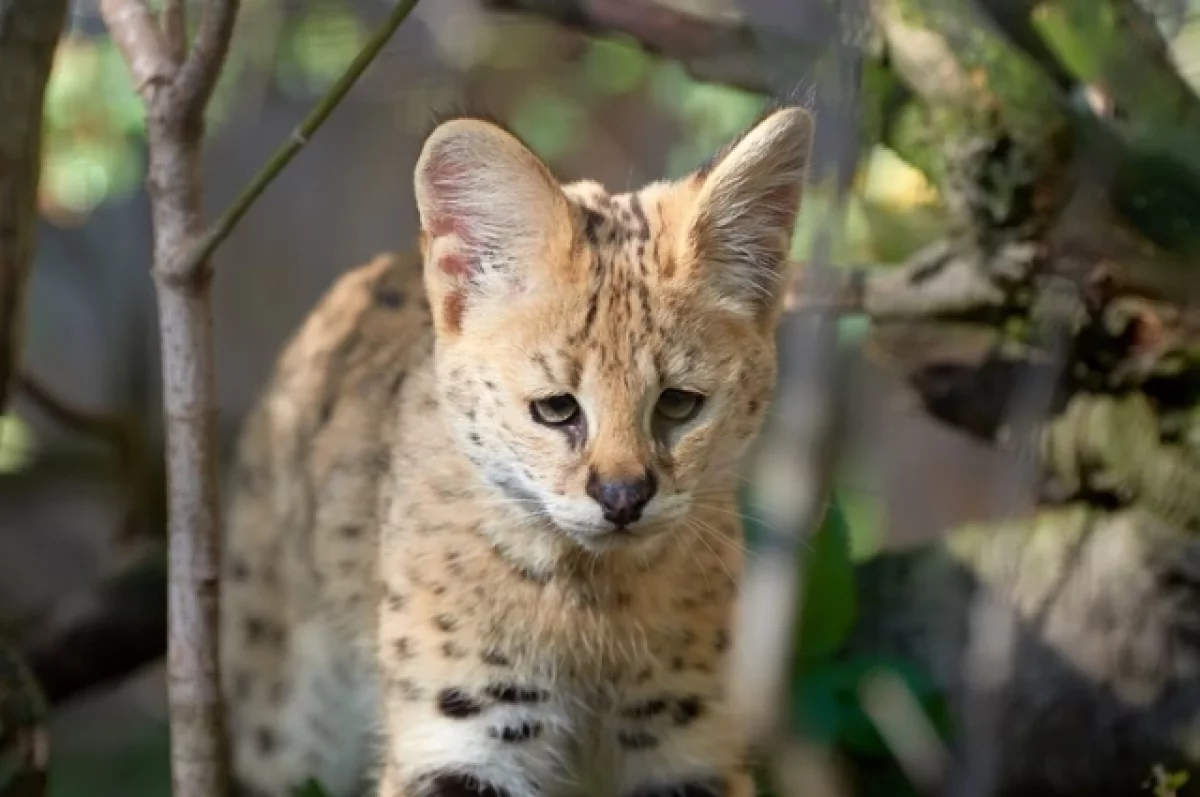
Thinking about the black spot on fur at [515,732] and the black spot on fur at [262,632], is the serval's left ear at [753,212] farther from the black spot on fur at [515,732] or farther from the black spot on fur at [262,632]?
the black spot on fur at [262,632]

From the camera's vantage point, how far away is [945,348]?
2.67m

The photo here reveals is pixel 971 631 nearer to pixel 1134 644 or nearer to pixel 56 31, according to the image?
pixel 1134 644

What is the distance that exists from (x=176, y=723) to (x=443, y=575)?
370mm

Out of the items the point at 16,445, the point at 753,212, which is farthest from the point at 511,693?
the point at 16,445

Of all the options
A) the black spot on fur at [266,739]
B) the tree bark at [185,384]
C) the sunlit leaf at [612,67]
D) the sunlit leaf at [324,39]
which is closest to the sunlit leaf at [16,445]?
the sunlit leaf at [324,39]

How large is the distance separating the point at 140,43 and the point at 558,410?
0.67m

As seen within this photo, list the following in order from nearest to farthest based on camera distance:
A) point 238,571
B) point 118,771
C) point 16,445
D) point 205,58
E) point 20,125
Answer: point 205,58, point 20,125, point 238,571, point 118,771, point 16,445

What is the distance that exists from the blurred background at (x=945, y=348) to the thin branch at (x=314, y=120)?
31cm

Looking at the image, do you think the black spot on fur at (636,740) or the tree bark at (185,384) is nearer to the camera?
the tree bark at (185,384)

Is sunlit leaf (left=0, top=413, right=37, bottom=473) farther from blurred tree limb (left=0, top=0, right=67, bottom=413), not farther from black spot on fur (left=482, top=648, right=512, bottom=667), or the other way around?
black spot on fur (left=482, top=648, right=512, bottom=667)

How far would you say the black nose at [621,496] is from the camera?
64.7 inches

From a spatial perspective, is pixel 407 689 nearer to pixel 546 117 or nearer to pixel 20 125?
pixel 20 125

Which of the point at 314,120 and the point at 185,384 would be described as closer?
the point at 314,120

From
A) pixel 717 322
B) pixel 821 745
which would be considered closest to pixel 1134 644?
pixel 821 745
